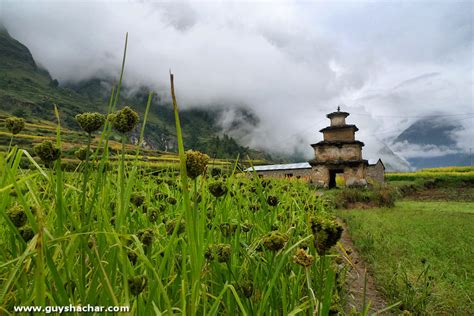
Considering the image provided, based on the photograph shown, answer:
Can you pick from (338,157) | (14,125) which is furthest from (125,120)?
(338,157)

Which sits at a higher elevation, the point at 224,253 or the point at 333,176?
the point at 224,253

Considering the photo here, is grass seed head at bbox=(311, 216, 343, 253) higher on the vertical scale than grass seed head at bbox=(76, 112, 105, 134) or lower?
lower

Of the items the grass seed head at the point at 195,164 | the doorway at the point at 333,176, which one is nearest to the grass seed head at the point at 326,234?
the grass seed head at the point at 195,164

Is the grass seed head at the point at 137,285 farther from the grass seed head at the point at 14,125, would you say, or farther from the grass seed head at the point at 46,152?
the grass seed head at the point at 14,125

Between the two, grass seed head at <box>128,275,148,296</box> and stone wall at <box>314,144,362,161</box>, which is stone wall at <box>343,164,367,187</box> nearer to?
stone wall at <box>314,144,362,161</box>

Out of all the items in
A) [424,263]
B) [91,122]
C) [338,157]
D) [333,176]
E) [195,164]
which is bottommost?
[424,263]

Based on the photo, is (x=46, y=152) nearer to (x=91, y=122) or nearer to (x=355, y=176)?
(x=91, y=122)

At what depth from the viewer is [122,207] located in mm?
997

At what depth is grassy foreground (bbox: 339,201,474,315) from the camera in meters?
3.10

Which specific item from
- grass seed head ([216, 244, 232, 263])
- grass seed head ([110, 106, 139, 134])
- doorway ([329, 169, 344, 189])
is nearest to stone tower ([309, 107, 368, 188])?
doorway ([329, 169, 344, 189])

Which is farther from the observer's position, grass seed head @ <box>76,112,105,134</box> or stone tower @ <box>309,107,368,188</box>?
stone tower @ <box>309,107,368,188</box>

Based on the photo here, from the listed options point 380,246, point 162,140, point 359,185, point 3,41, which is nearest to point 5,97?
point 162,140

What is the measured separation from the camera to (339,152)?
77.2 feet

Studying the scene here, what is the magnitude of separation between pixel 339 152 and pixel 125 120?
79.4ft
